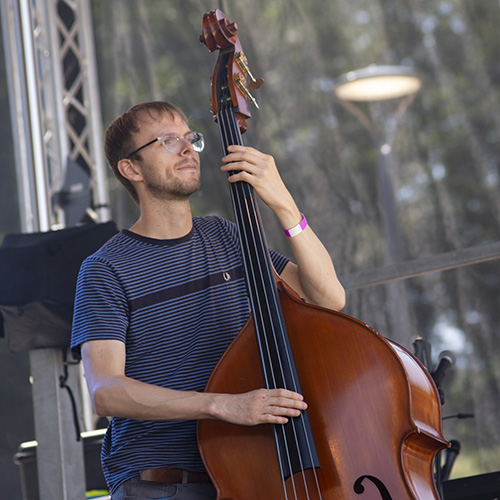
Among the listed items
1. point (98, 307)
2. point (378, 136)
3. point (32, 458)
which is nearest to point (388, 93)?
point (378, 136)

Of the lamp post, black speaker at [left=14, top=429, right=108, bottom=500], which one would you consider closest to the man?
black speaker at [left=14, top=429, right=108, bottom=500]

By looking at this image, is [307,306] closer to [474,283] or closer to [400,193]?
[474,283]

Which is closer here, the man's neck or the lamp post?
the man's neck

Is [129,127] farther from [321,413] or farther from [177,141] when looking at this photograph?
[321,413]

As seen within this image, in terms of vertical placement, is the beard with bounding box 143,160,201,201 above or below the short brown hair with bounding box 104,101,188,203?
below

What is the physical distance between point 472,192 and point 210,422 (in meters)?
5.21

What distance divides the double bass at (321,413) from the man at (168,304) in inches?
2.1

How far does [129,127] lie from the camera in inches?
68.9

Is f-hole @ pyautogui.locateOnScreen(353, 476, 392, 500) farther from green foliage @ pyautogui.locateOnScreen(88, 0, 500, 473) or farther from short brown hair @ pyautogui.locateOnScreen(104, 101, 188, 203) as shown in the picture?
green foliage @ pyautogui.locateOnScreen(88, 0, 500, 473)

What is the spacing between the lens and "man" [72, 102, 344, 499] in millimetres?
1402

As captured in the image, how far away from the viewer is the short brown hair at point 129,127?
174 centimetres

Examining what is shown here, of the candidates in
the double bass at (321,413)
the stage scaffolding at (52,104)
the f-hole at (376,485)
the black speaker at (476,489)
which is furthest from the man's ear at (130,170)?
the stage scaffolding at (52,104)

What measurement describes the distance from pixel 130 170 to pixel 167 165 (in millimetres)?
116

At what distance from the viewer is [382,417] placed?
1260mm
